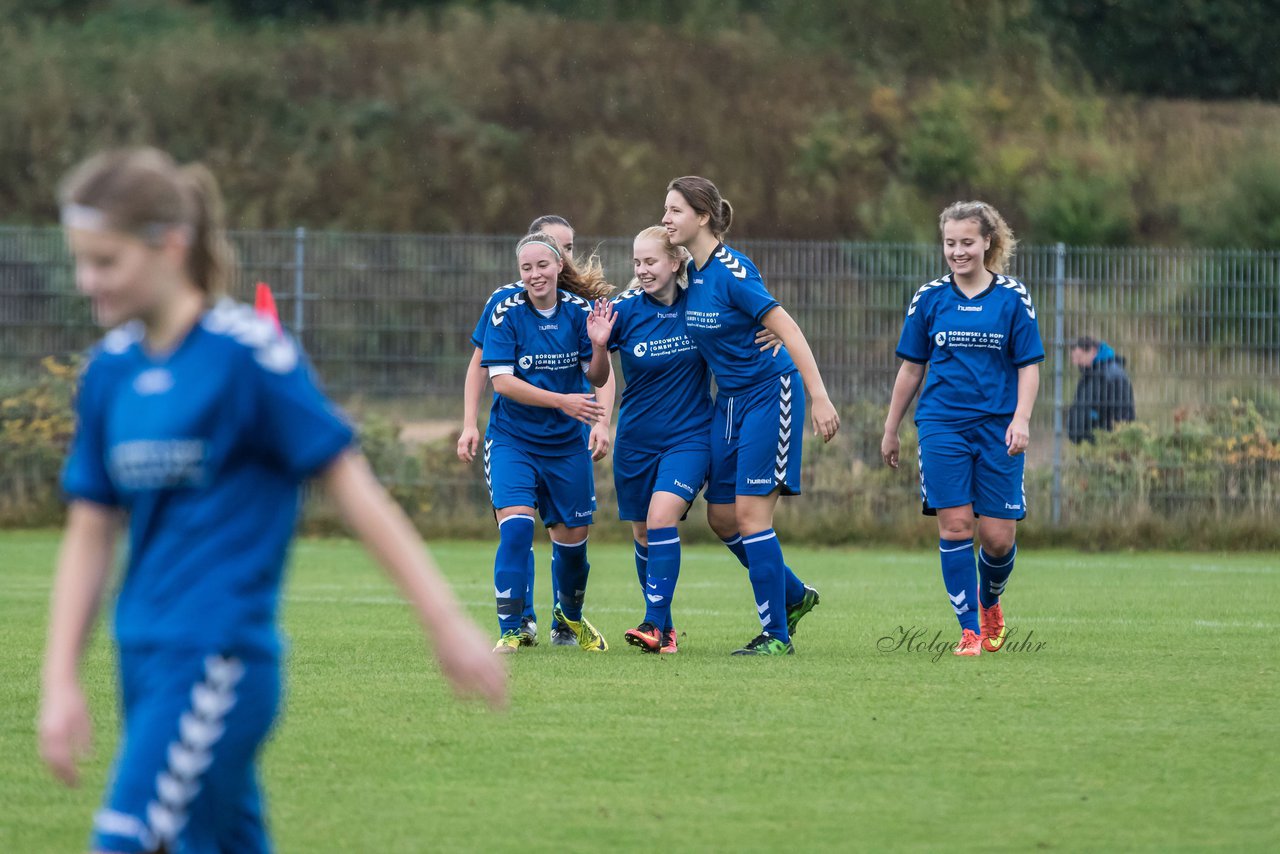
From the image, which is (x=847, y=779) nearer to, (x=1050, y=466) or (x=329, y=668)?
(x=329, y=668)

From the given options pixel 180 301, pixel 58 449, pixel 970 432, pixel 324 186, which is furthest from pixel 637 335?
pixel 324 186

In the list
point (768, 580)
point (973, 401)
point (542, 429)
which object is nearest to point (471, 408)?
point (542, 429)

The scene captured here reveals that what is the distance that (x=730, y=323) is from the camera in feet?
Answer: 27.6

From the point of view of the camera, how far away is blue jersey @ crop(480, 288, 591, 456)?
8805 millimetres

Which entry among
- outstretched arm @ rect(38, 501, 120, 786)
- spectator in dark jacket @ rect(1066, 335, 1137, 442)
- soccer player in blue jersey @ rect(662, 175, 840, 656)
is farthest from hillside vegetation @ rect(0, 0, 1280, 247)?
outstretched arm @ rect(38, 501, 120, 786)

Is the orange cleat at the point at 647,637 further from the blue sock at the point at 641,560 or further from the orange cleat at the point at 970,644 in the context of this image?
the orange cleat at the point at 970,644

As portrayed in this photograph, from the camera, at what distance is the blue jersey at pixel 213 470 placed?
3.00 metres

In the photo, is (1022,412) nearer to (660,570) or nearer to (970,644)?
(970,644)

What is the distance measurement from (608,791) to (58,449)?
13321mm

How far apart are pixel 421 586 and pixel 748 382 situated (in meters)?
5.69

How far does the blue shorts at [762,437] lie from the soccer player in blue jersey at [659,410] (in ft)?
0.35

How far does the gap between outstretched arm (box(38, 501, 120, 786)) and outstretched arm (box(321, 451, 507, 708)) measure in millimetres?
454

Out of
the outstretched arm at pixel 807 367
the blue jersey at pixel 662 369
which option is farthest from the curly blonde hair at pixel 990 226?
the blue jersey at pixel 662 369

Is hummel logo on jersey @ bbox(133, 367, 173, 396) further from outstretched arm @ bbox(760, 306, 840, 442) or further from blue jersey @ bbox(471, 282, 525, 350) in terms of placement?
blue jersey @ bbox(471, 282, 525, 350)
